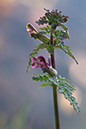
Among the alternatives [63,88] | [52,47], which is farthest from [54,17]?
A: [63,88]

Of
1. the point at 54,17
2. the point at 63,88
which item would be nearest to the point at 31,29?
the point at 54,17

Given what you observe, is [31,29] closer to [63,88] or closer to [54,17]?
[54,17]

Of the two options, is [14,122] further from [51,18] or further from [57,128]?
[51,18]

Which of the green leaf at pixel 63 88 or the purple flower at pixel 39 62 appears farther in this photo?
the purple flower at pixel 39 62

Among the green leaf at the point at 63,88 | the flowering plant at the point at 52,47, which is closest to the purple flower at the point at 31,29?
the flowering plant at the point at 52,47

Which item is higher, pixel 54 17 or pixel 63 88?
pixel 54 17

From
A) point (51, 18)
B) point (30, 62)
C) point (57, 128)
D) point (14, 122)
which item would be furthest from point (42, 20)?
point (14, 122)

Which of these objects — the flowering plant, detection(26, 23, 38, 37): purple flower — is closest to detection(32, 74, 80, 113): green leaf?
the flowering plant

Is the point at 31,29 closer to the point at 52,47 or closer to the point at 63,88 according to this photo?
the point at 52,47

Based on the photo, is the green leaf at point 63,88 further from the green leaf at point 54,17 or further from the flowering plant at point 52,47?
the green leaf at point 54,17

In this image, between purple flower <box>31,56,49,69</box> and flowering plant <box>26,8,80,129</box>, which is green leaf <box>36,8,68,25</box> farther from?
purple flower <box>31,56,49,69</box>

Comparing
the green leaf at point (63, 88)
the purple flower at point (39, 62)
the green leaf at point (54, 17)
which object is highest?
the green leaf at point (54, 17)
